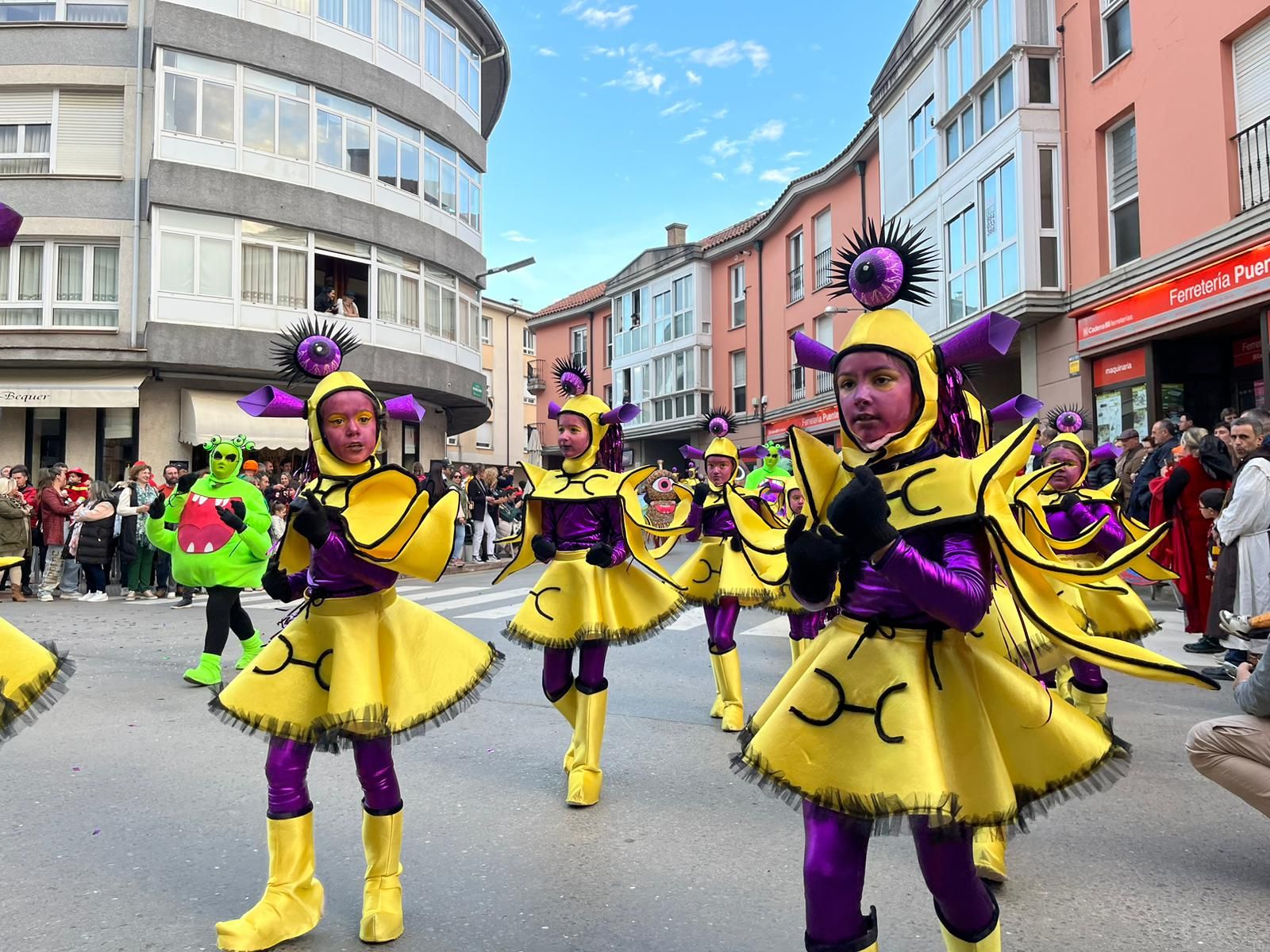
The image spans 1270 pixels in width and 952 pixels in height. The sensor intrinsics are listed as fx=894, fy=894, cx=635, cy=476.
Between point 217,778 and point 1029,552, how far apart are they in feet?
14.5

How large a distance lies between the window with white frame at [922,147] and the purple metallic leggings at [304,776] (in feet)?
61.3

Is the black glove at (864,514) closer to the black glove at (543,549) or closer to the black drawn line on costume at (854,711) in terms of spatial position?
the black drawn line on costume at (854,711)

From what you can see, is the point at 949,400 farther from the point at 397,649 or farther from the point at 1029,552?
the point at 397,649

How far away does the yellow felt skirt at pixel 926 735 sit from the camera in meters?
2.08

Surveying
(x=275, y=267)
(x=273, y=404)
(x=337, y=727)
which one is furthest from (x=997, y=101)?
(x=337, y=727)

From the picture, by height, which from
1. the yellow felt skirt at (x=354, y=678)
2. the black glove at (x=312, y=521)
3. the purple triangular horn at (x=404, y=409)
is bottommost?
the yellow felt skirt at (x=354, y=678)

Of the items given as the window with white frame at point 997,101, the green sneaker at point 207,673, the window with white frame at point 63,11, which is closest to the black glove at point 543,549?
the green sneaker at point 207,673

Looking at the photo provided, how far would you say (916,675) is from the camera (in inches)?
85.5

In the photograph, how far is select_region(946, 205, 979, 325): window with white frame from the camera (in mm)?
16953

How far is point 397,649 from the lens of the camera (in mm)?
3166

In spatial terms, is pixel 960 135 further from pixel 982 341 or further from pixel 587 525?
pixel 982 341

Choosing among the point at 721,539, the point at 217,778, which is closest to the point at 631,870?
the point at 217,778

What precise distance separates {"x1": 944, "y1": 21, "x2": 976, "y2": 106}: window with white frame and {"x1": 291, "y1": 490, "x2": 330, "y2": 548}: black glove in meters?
17.3

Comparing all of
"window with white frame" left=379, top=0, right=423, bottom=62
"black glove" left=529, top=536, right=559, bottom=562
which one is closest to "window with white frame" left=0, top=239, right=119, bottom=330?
"window with white frame" left=379, top=0, right=423, bottom=62
